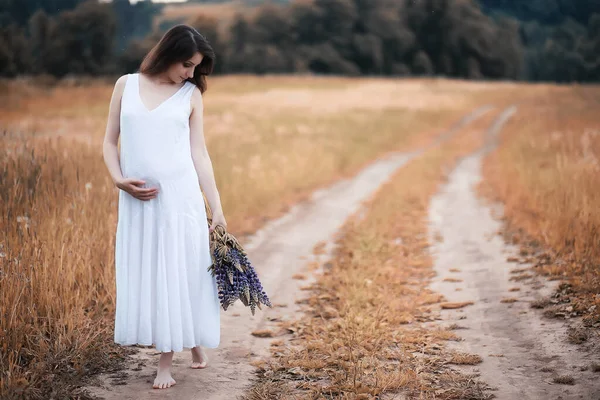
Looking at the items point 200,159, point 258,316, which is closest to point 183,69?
point 200,159

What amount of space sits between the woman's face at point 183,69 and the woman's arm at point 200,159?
0.44 ft

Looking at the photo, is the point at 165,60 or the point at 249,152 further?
the point at 249,152

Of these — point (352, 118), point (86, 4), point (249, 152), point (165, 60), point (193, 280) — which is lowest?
point (193, 280)

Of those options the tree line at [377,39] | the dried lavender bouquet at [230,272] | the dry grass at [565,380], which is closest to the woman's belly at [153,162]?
the dried lavender bouquet at [230,272]

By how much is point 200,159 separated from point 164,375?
1.34 meters

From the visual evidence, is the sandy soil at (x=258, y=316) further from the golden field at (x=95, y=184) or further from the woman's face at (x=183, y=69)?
the woman's face at (x=183, y=69)

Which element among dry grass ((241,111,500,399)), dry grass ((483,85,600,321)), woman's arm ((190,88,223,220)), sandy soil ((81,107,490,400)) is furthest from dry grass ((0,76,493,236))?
woman's arm ((190,88,223,220))

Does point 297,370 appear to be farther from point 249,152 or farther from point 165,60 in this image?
point 249,152

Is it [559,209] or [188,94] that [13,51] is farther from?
[188,94]

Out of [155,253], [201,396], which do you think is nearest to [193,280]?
[155,253]

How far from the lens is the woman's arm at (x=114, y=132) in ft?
11.9

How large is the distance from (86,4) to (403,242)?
126 feet

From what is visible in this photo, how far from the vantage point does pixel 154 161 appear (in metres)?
3.59

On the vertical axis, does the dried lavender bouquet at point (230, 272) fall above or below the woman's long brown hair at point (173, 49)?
below
